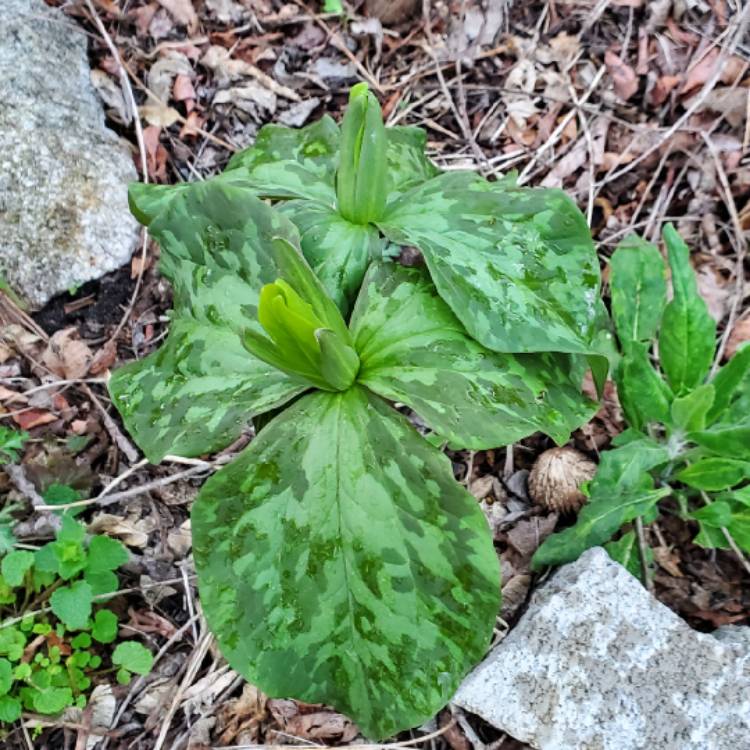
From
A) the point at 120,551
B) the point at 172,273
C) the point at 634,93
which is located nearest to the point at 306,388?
the point at 172,273

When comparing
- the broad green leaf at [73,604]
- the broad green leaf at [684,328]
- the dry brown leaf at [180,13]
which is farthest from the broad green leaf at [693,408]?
the dry brown leaf at [180,13]

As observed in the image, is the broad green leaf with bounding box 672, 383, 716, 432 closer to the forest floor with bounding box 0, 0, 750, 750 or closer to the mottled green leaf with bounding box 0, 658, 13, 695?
the forest floor with bounding box 0, 0, 750, 750

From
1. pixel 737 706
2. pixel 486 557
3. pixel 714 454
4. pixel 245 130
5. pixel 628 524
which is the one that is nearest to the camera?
pixel 486 557

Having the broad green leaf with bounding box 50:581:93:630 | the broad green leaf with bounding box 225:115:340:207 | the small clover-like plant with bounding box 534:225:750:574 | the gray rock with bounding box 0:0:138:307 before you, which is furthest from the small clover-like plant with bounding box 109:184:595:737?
the gray rock with bounding box 0:0:138:307

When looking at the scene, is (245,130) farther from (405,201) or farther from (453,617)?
(453,617)

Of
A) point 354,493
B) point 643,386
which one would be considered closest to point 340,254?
point 354,493

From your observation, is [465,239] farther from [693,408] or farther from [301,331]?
[693,408]
